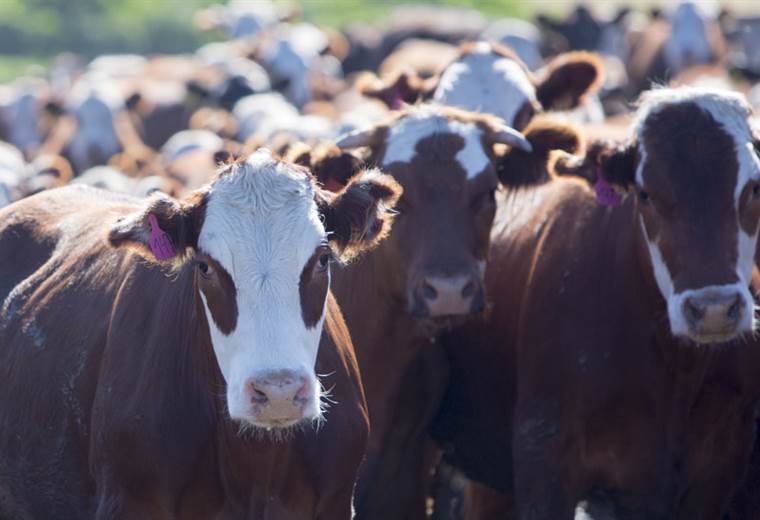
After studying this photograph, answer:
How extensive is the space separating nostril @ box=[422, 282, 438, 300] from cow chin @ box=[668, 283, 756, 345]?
1.00 meters

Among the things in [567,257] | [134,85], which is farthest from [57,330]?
[134,85]

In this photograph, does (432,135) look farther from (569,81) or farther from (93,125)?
(93,125)

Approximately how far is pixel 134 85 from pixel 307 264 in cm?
2126

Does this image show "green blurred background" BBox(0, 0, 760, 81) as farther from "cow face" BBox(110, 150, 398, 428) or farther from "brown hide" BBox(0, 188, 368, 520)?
"cow face" BBox(110, 150, 398, 428)

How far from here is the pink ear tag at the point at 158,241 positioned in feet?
19.2

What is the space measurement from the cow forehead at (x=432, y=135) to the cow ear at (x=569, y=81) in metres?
2.52

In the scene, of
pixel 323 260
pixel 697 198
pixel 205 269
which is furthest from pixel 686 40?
pixel 205 269

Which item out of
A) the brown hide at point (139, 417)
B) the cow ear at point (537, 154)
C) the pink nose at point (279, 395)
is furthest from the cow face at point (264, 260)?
the cow ear at point (537, 154)

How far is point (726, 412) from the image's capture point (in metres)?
7.31

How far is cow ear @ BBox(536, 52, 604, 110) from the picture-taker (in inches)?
400

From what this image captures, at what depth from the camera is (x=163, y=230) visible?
19.3 ft

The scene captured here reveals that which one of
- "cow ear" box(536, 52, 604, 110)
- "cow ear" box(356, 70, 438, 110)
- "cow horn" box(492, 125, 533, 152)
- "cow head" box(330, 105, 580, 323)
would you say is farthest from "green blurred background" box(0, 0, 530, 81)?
"cow horn" box(492, 125, 533, 152)

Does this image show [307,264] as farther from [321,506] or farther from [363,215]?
[321,506]

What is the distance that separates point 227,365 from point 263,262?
37 centimetres
